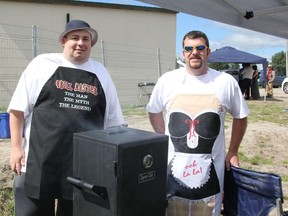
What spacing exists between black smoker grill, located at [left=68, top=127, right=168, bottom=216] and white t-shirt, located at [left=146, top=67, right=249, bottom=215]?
385 millimetres

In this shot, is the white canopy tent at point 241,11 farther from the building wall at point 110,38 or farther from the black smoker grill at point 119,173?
the building wall at point 110,38

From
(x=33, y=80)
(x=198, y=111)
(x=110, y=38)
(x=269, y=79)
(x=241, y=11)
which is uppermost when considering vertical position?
(x=110, y=38)

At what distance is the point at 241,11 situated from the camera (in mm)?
3762

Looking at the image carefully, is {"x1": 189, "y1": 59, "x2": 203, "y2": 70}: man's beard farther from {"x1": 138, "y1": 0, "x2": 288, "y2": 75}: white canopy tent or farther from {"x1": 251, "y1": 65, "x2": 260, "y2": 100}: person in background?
{"x1": 251, "y1": 65, "x2": 260, "y2": 100}: person in background

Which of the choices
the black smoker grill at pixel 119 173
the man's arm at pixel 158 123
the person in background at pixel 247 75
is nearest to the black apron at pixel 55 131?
the black smoker grill at pixel 119 173

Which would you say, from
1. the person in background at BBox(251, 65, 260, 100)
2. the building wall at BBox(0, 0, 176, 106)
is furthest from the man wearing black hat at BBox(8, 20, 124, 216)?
the person in background at BBox(251, 65, 260, 100)

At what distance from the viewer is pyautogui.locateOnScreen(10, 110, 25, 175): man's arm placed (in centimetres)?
253

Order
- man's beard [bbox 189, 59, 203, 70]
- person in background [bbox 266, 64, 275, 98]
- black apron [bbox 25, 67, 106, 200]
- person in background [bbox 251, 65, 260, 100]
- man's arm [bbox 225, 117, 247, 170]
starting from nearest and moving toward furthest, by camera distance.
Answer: black apron [bbox 25, 67, 106, 200] < man's beard [bbox 189, 59, 203, 70] < man's arm [bbox 225, 117, 247, 170] < person in background [bbox 251, 65, 260, 100] < person in background [bbox 266, 64, 275, 98]

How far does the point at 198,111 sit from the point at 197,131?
13 cm

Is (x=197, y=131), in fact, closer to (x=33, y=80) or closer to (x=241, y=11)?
(x=33, y=80)

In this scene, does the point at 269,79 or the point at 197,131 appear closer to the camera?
the point at 197,131

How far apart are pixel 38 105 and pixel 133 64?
40.5 feet

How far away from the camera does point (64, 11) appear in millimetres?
13867

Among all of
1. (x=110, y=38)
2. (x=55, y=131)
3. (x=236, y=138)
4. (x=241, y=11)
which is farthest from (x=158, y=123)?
(x=110, y=38)
